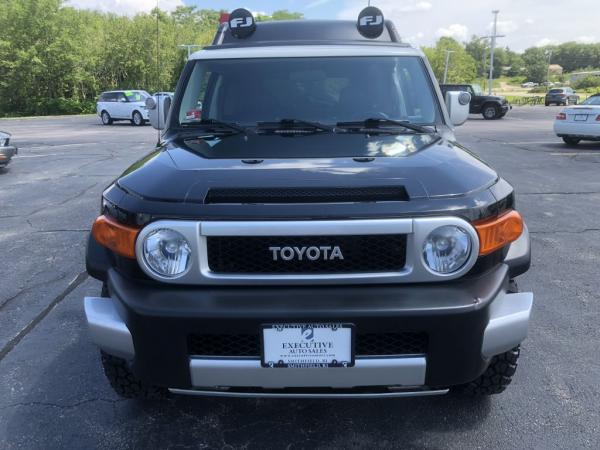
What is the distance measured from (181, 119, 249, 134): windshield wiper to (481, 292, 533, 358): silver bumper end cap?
5.58ft

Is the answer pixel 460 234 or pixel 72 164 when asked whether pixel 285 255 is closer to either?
pixel 460 234

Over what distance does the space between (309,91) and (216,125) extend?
0.64 m

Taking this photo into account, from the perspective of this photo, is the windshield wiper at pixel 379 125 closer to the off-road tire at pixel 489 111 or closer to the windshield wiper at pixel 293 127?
the windshield wiper at pixel 293 127

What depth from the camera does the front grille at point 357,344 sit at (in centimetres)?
216

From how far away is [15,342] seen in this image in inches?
143

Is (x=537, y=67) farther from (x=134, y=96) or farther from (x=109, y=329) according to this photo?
(x=109, y=329)

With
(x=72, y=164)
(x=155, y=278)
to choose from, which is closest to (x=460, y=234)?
(x=155, y=278)

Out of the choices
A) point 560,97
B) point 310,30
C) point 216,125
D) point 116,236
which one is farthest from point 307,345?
point 560,97

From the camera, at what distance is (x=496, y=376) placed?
2613 millimetres

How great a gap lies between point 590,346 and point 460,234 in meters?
1.94

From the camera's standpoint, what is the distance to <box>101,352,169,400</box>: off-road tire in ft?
8.52

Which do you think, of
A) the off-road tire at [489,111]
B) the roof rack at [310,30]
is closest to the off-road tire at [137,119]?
the off-road tire at [489,111]

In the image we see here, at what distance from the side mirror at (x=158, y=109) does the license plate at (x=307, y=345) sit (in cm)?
224

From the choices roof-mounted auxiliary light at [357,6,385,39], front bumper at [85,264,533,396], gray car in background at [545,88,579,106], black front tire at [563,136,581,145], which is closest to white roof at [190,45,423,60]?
roof-mounted auxiliary light at [357,6,385,39]
